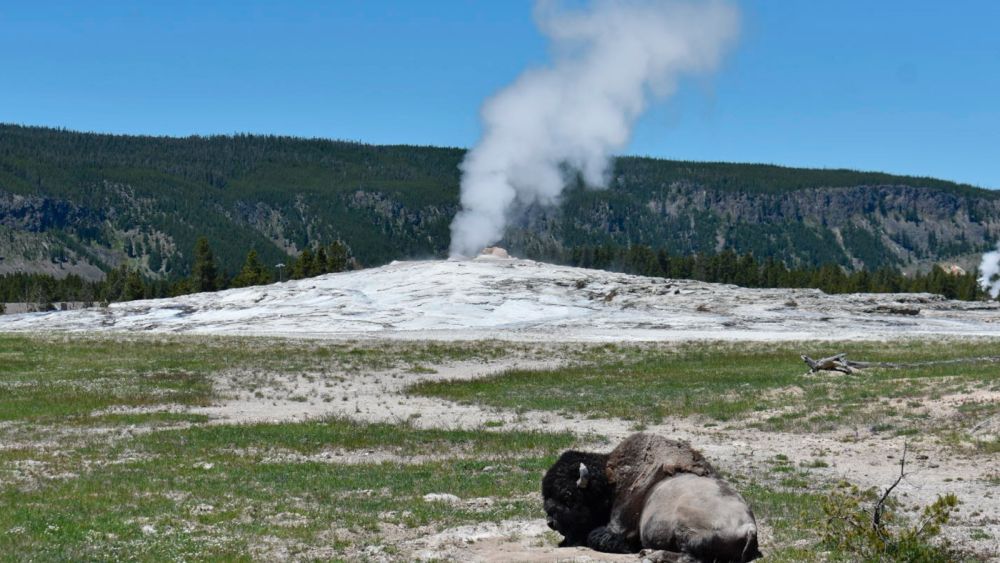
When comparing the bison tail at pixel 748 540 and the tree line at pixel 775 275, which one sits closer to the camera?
the bison tail at pixel 748 540

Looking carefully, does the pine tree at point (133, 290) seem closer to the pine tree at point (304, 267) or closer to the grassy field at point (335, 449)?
the pine tree at point (304, 267)

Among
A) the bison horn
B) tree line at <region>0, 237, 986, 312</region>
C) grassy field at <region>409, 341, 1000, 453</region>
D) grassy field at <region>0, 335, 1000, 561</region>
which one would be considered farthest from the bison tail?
tree line at <region>0, 237, 986, 312</region>

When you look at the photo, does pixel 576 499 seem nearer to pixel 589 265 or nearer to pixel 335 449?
pixel 335 449

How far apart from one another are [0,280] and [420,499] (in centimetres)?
17804

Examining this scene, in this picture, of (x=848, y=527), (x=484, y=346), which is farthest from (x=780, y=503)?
(x=484, y=346)

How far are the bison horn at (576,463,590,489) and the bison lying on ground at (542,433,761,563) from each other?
0.01 metres

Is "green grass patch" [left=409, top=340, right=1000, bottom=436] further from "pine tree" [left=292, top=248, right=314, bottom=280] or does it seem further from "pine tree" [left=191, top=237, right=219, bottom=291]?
"pine tree" [left=191, top=237, right=219, bottom=291]

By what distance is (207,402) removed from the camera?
1212 inches

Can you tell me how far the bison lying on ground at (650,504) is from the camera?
1065 cm

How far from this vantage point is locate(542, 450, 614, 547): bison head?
12.3m

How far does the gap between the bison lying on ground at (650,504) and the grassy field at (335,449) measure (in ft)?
2.37

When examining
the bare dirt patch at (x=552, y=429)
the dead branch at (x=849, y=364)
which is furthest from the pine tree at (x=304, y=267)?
the dead branch at (x=849, y=364)

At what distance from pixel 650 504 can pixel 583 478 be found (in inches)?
37.5

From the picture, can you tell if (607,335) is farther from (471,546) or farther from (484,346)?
(471,546)
